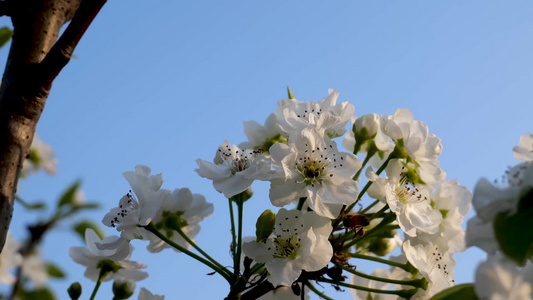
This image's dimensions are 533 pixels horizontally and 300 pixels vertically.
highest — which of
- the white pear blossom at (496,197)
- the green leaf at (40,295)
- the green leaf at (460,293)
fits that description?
the green leaf at (40,295)

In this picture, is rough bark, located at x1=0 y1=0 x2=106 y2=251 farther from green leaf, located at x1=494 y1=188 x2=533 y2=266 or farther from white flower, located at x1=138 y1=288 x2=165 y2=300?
green leaf, located at x1=494 y1=188 x2=533 y2=266

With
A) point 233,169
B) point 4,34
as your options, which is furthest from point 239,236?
point 4,34

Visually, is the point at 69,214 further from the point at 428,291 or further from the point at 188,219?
the point at 428,291

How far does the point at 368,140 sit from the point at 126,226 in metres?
0.70

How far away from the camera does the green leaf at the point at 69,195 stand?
3.01 meters

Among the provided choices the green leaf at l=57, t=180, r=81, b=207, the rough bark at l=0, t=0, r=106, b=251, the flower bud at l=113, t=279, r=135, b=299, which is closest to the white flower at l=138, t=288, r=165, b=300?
the flower bud at l=113, t=279, r=135, b=299

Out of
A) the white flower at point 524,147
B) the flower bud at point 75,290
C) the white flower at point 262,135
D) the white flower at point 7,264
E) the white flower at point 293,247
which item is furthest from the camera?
the white flower at point 7,264

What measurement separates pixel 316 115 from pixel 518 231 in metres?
0.83

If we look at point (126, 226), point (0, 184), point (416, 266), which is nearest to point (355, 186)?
point (416, 266)

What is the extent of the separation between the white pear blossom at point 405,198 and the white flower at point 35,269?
5.50 ft

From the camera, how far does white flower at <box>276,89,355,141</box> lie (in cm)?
148

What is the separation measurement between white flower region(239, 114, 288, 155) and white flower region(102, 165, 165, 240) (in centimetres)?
36

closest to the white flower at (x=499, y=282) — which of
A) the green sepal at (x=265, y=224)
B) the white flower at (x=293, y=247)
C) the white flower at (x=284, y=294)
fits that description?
the white flower at (x=293, y=247)

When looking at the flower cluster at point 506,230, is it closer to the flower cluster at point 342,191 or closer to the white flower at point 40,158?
the flower cluster at point 342,191
